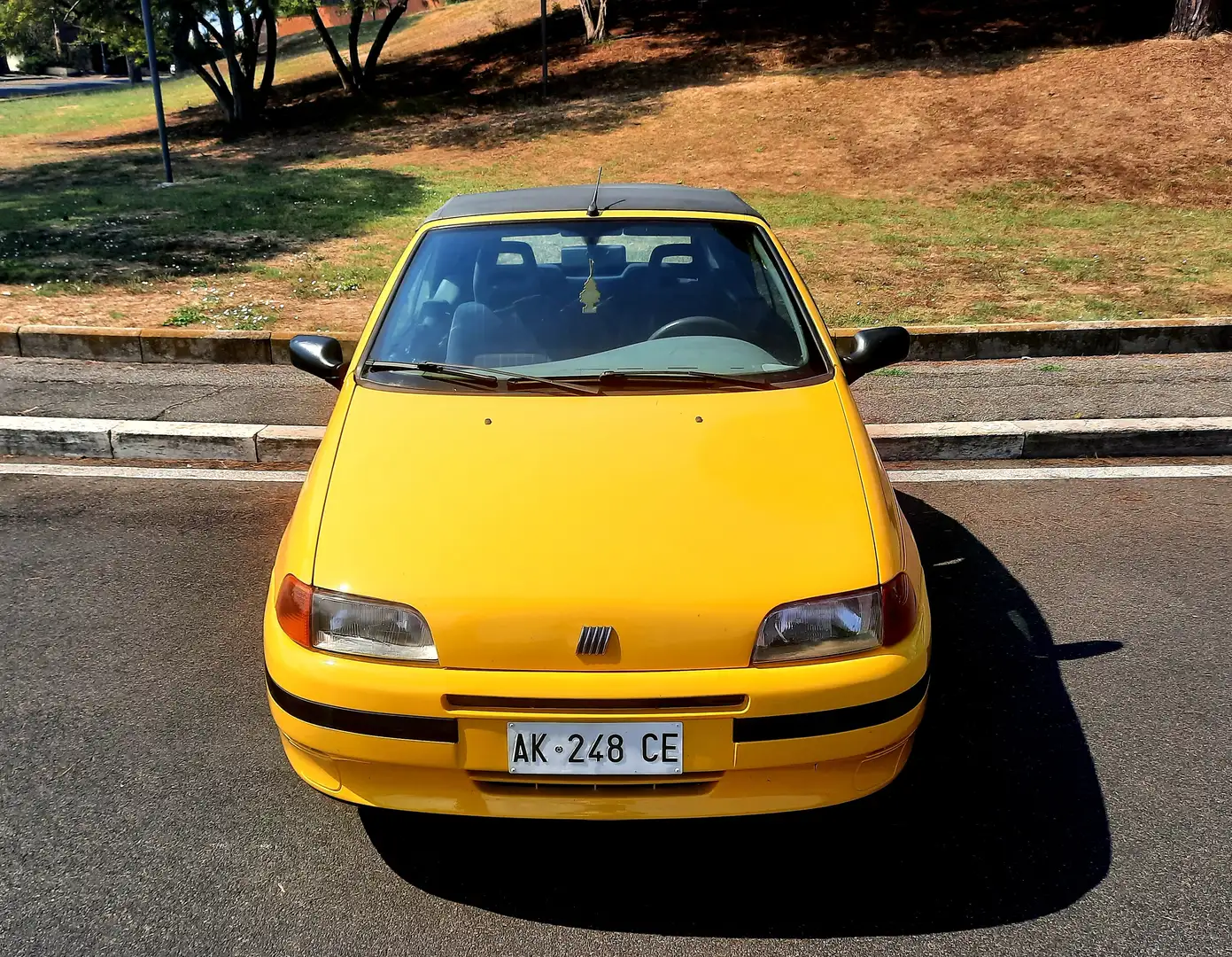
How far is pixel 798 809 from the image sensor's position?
2400 mm

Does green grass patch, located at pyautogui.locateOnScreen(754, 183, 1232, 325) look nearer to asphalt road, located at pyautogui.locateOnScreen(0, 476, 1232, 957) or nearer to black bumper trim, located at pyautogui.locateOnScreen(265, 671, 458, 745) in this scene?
asphalt road, located at pyautogui.locateOnScreen(0, 476, 1232, 957)

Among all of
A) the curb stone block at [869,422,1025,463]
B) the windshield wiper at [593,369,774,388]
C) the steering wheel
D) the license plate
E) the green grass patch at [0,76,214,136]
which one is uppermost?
the green grass patch at [0,76,214,136]

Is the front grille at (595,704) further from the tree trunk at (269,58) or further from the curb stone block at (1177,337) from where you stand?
the tree trunk at (269,58)

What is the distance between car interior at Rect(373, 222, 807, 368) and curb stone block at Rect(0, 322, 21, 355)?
521 cm

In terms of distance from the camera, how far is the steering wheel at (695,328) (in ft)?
11.3

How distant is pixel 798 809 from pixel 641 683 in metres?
0.52

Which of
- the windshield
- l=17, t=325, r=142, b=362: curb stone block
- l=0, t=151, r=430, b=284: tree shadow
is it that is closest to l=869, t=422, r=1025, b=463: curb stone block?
the windshield

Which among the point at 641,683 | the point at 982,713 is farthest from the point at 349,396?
the point at 982,713

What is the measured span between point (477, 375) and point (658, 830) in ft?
4.88

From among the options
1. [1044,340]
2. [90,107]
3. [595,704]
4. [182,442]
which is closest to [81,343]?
[182,442]

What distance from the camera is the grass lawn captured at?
8.95 m

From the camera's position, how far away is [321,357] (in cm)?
363

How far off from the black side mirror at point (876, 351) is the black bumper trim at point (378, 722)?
2.08 meters

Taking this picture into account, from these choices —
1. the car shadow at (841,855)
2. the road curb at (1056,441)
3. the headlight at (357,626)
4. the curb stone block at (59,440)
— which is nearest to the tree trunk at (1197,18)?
the road curb at (1056,441)
